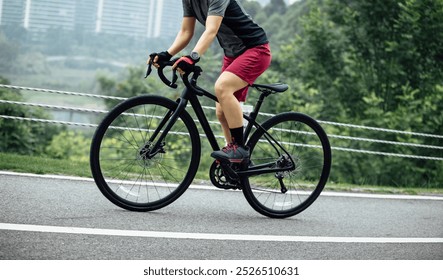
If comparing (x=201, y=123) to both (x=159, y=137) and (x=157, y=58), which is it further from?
(x=157, y=58)

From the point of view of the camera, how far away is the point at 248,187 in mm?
4672

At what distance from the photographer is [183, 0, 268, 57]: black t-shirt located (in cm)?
438

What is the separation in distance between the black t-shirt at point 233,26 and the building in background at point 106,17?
44935mm

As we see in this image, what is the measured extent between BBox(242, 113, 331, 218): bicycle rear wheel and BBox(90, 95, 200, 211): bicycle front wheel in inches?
20.3

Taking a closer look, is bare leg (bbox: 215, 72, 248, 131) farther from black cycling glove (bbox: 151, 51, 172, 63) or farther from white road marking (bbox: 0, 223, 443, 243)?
white road marking (bbox: 0, 223, 443, 243)

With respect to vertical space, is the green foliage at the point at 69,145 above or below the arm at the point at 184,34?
below

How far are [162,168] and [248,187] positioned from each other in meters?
0.72

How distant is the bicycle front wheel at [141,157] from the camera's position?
4.17 meters

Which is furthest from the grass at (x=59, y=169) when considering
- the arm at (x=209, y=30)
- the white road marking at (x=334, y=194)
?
the arm at (x=209, y=30)

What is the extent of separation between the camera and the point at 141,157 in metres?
4.26

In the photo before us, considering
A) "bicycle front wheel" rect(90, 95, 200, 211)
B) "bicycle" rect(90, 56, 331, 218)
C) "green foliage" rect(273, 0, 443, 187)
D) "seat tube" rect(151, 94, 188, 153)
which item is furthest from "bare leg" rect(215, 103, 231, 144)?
"green foliage" rect(273, 0, 443, 187)

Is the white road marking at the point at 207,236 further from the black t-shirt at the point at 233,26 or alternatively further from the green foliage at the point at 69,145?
the green foliage at the point at 69,145

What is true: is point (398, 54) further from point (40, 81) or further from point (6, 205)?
point (40, 81)
